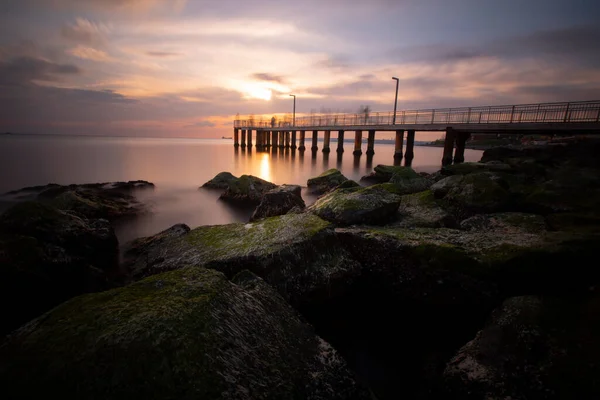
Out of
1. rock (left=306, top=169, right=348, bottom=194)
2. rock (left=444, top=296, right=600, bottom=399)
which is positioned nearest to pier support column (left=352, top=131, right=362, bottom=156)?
rock (left=306, top=169, right=348, bottom=194)

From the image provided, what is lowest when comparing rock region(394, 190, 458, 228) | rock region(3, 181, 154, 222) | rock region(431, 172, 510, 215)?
rock region(3, 181, 154, 222)

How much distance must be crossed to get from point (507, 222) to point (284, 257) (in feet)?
17.1

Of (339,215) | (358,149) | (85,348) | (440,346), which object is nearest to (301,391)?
(85,348)

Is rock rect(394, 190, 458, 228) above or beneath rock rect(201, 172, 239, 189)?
above

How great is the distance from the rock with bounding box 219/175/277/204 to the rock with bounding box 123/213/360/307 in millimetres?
8615

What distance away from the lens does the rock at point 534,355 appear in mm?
2754

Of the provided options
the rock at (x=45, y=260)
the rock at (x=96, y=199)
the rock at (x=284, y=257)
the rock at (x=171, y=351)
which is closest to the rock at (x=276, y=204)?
the rock at (x=284, y=257)

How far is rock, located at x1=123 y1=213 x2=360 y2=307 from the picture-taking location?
15.3 feet

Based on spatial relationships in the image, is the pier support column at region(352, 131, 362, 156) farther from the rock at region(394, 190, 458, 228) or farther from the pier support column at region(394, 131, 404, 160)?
the rock at region(394, 190, 458, 228)

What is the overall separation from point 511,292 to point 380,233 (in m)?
2.08

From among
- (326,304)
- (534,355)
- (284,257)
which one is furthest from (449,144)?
(534,355)

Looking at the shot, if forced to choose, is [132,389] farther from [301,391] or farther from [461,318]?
[461,318]

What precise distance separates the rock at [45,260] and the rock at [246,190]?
A: 25.5 ft

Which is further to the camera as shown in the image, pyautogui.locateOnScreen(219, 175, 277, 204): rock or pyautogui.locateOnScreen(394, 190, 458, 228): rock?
pyautogui.locateOnScreen(219, 175, 277, 204): rock
